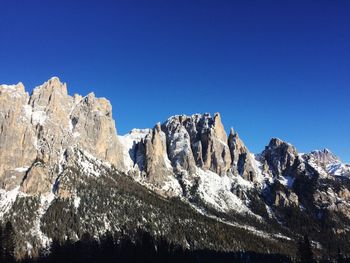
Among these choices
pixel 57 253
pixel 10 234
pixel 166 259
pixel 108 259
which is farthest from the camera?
pixel 108 259

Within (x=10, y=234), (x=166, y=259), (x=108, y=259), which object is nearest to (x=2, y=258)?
(x=10, y=234)

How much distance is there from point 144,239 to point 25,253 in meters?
101

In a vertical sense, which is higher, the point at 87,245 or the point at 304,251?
the point at 87,245

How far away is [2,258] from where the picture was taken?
77.1m

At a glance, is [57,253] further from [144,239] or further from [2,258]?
[2,258]

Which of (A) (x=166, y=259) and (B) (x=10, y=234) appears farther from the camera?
(A) (x=166, y=259)

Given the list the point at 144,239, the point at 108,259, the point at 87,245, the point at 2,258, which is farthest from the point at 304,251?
the point at 87,245

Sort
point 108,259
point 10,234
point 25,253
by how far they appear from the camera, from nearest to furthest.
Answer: point 10,234 → point 108,259 → point 25,253

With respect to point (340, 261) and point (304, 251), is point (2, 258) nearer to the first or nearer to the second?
point (304, 251)

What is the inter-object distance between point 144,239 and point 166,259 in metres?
13.9

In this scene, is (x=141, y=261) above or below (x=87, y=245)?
below

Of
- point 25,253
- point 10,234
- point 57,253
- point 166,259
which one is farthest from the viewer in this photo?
point 25,253

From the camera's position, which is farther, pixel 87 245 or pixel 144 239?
pixel 87 245

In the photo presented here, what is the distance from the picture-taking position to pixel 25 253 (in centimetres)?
18650
